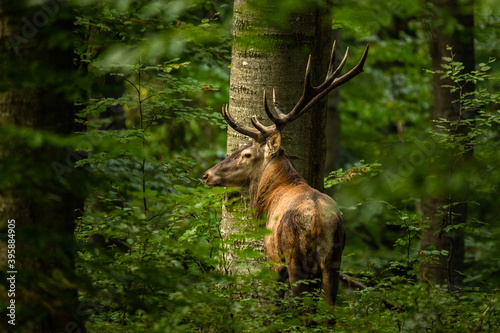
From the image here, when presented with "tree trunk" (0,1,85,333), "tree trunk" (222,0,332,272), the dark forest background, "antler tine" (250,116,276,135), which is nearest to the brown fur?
"antler tine" (250,116,276,135)

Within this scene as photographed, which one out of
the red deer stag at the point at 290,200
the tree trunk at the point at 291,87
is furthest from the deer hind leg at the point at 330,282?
the tree trunk at the point at 291,87

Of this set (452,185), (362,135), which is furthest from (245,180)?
(362,135)

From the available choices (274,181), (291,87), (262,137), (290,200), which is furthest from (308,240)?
(291,87)

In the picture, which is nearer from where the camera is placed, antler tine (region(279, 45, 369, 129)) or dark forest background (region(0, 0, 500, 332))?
dark forest background (region(0, 0, 500, 332))

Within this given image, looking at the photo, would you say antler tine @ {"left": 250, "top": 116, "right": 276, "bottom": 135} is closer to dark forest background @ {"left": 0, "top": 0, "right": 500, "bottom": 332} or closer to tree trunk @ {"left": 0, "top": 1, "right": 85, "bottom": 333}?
dark forest background @ {"left": 0, "top": 0, "right": 500, "bottom": 332}

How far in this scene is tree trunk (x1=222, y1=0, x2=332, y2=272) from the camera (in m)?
5.71

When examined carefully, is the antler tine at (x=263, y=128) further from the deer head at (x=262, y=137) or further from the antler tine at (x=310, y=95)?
the antler tine at (x=310, y=95)

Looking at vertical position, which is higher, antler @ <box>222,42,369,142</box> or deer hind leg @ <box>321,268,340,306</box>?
antler @ <box>222,42,369,142</box>

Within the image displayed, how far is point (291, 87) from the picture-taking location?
5840mm

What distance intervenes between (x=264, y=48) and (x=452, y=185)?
1.05 metres

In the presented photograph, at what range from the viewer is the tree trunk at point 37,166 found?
91.0 inches

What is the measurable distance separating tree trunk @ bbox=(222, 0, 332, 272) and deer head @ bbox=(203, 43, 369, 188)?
0.13m

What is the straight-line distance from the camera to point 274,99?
18.7 ft

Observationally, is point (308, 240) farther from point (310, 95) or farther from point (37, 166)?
point (37, 166)
